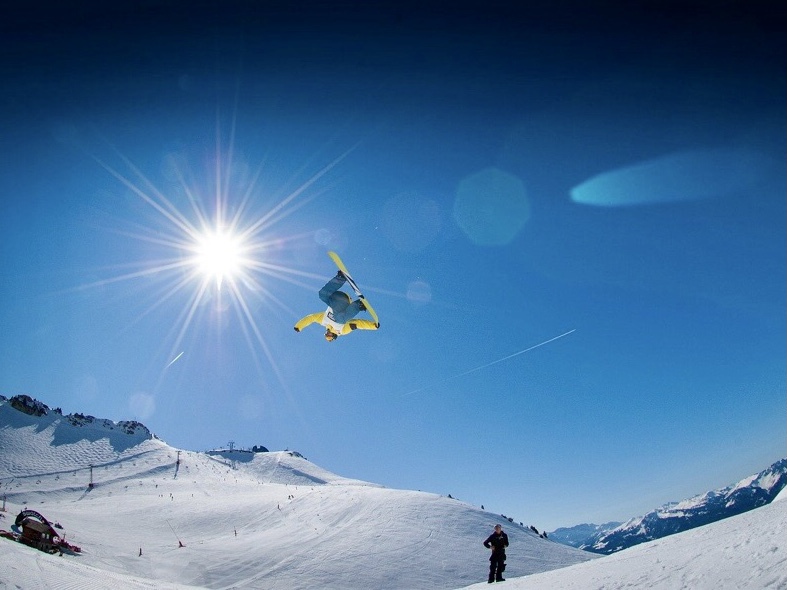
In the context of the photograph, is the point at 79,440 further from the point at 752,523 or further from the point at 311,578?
the point at 752,523

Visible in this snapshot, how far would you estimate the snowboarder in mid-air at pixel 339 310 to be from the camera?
1250cm

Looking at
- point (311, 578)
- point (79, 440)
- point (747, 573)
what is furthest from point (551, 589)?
point (79, 440)

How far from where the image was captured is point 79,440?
278 ft

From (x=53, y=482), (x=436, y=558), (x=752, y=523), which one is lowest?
(x=436, y=558)

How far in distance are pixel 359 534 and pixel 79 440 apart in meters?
90.7

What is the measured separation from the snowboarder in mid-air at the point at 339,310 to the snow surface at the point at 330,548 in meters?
8.30

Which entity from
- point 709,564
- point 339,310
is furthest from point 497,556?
point 339,310

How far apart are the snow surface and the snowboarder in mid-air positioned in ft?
27.2

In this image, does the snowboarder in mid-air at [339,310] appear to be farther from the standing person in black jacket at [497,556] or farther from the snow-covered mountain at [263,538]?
the snow-covered mountain at [263,538]

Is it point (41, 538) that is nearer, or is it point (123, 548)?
point (41, 538)

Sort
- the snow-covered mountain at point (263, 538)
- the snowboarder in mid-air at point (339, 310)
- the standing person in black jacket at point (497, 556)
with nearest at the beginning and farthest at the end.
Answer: the standing person in black jacket at point (497, 556) → the snowboarder in mid-air at point (339, 310) → the snow-covered mountain at point (263, 538)

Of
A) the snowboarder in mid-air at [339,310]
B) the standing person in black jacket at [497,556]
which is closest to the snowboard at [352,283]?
the snowboarder in mid-air at [339,310]

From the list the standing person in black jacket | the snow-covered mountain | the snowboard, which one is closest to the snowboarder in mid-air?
the snowboard

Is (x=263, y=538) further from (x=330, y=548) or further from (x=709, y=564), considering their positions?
(x=709, y=564)
